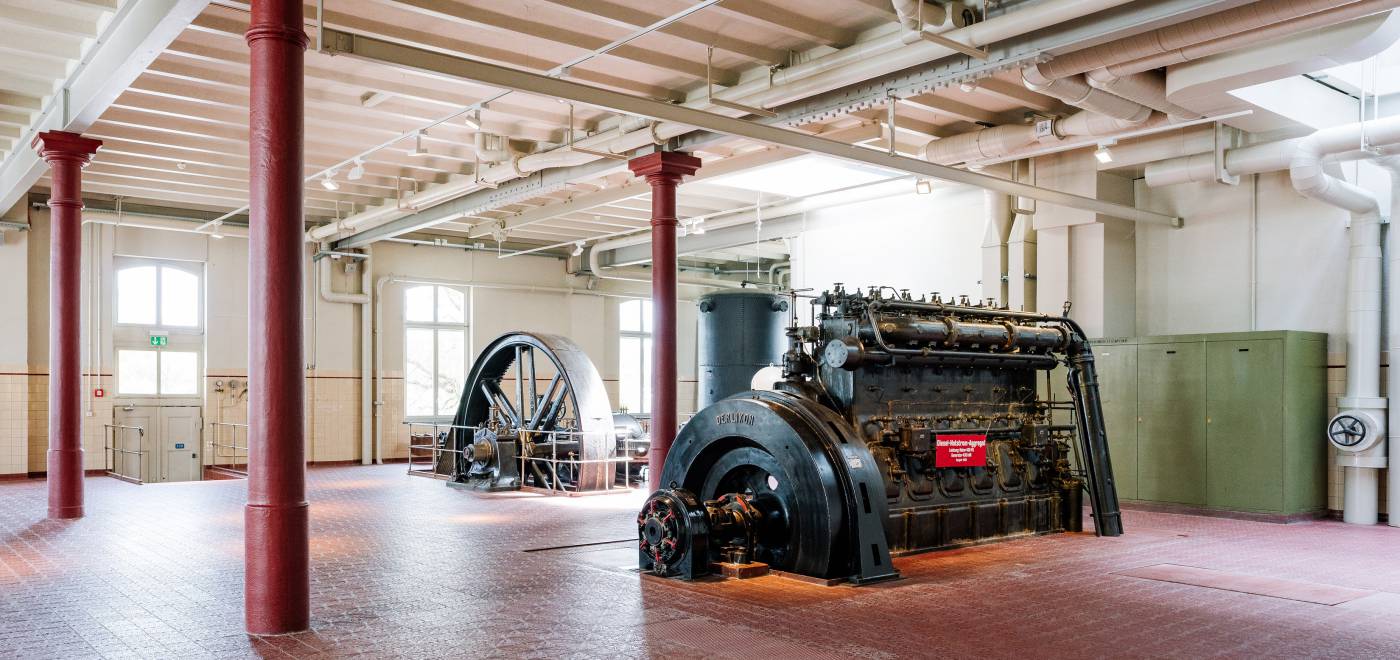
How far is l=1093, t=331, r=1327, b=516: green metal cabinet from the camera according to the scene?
1126cm

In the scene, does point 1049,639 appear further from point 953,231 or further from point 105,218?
point 105,218

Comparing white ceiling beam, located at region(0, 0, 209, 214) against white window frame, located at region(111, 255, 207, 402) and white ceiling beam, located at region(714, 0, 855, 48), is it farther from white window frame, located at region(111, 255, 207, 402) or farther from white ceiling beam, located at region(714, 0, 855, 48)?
white window frame, located at region(111, 255, 207, 402)

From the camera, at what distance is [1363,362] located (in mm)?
11172

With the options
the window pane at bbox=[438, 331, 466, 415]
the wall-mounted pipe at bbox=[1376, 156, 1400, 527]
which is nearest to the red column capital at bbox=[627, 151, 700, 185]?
the wall-mounted pipe at bbox=[1376, 156, 1400, 527]

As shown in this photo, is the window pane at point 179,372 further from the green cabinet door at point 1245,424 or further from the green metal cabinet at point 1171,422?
the green cabinet door at point 1245,424

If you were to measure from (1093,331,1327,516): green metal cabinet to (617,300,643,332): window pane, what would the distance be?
13128 mm

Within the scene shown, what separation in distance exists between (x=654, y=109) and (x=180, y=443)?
1273cm

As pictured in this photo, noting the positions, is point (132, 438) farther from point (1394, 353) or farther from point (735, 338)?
point (1394, 353)

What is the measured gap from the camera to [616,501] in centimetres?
1325

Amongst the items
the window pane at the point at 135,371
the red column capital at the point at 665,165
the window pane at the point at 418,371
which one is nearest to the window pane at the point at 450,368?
the window pane at the point at 418,371

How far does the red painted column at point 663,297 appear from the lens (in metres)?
11.3

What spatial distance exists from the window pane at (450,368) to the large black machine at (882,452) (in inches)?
510

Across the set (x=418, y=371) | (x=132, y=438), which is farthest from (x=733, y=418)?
(x=418, y=371)

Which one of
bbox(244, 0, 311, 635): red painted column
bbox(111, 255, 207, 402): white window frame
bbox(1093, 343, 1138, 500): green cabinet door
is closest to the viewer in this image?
bbox(244, 0, 311, 635): red painted column
